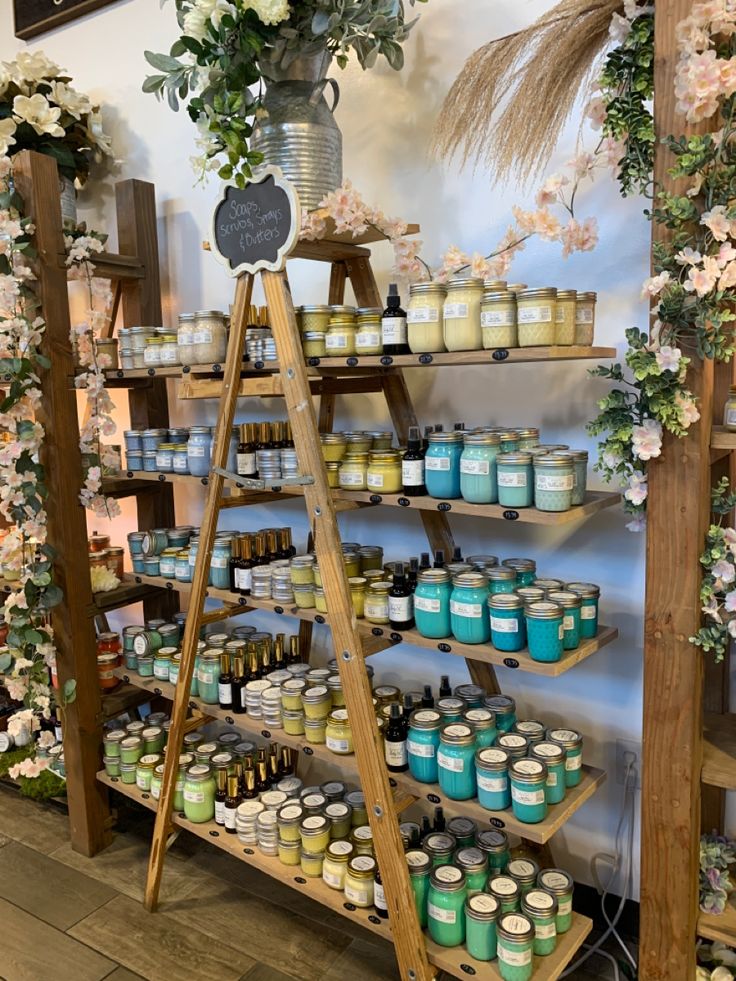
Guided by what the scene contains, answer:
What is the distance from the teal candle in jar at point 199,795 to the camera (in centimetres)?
224

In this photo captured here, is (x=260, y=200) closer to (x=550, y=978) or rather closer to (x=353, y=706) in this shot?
(x=353, y=706)

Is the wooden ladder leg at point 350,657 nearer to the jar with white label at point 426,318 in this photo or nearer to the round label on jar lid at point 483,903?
the round label on jar lid at point 483,903

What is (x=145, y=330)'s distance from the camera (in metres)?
2.37

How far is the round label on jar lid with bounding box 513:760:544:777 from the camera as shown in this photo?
161 cm

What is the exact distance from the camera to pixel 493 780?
166 cm

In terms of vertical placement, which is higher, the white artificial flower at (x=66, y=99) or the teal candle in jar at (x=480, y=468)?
the white artificial flower at (x=66, y=99)

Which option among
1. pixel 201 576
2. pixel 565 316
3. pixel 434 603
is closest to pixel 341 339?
pixel 565 316

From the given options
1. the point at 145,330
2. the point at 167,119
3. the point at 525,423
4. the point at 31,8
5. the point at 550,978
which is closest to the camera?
the point at 550,978

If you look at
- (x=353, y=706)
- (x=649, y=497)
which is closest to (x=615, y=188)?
(x=649, y=497)

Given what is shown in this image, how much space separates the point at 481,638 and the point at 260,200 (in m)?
1.13

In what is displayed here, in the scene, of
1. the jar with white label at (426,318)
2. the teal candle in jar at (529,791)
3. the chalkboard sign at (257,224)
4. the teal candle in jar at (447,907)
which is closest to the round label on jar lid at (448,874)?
the teal candle in jar at (447,907)

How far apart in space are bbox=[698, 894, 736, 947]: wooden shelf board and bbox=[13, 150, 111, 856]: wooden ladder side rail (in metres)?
1.91

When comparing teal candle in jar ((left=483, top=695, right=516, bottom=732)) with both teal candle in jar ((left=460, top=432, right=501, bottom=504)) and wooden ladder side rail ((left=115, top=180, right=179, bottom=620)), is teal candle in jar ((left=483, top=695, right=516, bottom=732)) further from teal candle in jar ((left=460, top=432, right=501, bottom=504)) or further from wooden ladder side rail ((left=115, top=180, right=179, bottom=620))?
wooden ladder side rail ((left=115, top=180, right=179, bottom=620))

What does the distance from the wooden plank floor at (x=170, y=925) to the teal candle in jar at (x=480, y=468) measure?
52.7 inches
